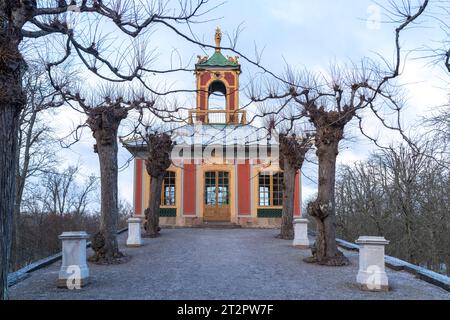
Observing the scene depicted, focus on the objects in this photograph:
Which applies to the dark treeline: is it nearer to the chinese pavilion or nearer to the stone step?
the chinese pavilion

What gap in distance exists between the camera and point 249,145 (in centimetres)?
1964

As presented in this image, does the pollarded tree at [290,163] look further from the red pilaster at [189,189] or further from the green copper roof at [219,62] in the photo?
the green copper roof at [219,62]

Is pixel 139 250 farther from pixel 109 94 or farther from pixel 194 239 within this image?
pixel 109 94

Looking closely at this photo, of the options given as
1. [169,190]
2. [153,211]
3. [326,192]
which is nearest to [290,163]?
[326,192]

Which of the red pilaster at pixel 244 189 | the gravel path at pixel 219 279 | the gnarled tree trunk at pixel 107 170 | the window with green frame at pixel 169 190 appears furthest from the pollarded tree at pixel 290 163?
the window with green frame at pixel 169 190

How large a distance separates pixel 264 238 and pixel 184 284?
25.4 feet

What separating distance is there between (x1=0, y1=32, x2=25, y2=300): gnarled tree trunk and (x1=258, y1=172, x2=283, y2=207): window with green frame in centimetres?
1545

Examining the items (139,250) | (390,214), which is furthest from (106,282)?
(390,214)

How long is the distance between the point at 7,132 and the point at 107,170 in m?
5.34

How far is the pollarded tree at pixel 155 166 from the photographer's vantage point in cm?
1466

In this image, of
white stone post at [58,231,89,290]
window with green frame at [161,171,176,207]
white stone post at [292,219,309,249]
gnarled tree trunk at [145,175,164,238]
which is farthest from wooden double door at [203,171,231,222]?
white stone post at [58,231,89,290]

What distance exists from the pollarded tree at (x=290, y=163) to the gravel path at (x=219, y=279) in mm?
3158

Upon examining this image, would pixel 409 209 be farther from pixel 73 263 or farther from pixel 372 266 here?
pixel 73 263

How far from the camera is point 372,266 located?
6848 millimetres
